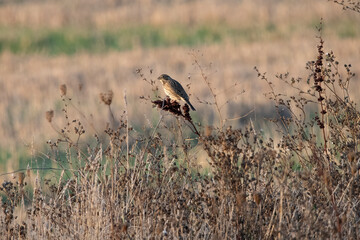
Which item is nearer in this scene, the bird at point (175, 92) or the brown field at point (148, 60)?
the bird at point (175, 92)

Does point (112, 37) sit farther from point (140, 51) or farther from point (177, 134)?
point (177, 134)

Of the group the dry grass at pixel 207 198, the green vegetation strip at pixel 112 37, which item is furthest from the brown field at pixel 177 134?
the green vegetation strip at pixel 112 37

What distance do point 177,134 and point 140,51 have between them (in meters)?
19.3

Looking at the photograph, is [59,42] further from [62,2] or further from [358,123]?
[358,123]

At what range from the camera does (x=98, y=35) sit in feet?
97.8

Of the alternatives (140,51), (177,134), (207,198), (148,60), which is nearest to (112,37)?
(140,51)

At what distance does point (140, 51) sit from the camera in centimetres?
2492

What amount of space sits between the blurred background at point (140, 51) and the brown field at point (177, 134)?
2.7 inches

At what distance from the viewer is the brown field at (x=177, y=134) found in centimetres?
535

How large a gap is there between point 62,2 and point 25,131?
20.3 metres

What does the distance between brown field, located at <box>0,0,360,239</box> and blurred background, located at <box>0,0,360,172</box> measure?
69 mm

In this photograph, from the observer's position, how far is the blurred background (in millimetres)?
14820

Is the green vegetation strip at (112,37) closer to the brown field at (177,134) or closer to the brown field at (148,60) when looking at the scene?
the brown field at (177,134)

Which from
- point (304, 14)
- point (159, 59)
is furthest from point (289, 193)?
point (304, 14)
